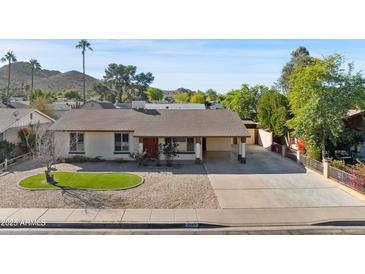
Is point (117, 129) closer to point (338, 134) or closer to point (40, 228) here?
point (40, 228)

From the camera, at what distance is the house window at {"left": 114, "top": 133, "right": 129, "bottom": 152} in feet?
72.4

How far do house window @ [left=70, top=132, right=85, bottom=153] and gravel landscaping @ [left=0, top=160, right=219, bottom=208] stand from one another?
4.09 metres

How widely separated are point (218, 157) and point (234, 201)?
10112 millimetres

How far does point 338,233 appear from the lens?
34.8 ft

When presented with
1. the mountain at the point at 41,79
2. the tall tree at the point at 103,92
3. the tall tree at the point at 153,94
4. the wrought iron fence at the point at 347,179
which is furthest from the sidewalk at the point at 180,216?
the mountain at the point at 41,79

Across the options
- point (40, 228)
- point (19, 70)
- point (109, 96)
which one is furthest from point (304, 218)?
point (19, 70)

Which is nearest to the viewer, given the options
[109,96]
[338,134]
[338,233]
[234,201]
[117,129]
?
[338,233]

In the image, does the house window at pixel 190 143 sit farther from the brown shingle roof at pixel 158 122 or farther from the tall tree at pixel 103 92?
the tall tree at pixel 103 92

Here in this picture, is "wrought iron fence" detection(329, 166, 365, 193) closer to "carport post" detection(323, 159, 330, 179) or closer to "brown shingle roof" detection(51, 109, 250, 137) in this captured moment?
"carport post" detection(323, 159, 330, 179)

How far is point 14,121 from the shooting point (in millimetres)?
24469

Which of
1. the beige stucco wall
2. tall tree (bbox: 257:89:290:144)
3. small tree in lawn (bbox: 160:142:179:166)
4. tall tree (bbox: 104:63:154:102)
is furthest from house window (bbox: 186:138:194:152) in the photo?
tall tree (bbox: 104:63:154:102)

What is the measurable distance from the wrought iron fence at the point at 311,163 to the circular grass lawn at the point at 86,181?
35.9 feet

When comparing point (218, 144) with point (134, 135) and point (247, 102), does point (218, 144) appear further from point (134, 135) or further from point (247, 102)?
point (247, 102)

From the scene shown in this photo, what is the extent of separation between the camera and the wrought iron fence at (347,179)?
14546mm
